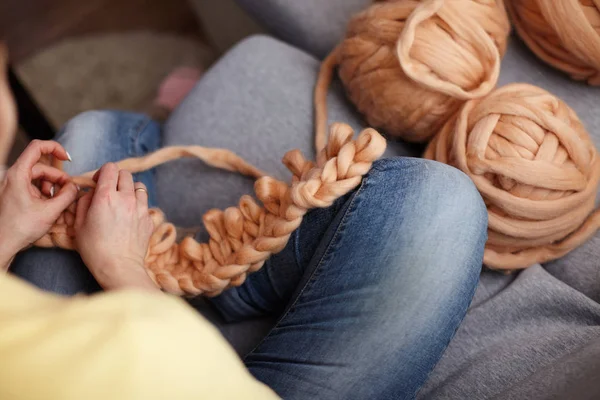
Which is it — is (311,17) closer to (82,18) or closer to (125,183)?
(125,183)

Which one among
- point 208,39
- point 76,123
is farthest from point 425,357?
point 208,39

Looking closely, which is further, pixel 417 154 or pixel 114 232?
pixel 417 154

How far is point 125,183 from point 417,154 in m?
0.38

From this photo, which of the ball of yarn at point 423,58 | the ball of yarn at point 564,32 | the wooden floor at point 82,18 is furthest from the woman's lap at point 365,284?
the wooden floor at point 82,18

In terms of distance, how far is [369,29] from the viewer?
2.17 feet

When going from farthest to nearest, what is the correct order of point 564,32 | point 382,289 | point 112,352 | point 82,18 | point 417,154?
point 82,18 < point 417,154 < point 564,32 < point 382,289 < point 112,352

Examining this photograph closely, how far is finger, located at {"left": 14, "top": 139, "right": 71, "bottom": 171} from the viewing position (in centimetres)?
59

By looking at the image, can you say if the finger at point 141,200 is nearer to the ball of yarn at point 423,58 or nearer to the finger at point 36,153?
the finger at point 36,153

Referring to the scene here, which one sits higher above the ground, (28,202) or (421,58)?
(421,58)

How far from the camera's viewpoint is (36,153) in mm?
597

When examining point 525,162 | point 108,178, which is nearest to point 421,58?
point 525,162

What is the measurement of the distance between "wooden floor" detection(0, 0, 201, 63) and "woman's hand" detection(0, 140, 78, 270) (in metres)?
0.83

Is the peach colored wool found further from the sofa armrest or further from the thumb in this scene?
the sofa armrest

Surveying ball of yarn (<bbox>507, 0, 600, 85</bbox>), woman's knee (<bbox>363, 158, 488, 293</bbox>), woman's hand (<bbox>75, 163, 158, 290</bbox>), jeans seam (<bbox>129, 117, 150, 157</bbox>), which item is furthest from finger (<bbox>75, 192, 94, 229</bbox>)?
ball of yarn (<bbox>507, 0, 600, 85</bbox>)
